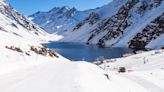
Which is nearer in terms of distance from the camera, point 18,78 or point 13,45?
point 18,78

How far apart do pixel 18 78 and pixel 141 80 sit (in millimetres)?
12763

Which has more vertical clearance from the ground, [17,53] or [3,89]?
[17,53]

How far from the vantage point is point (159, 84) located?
28.4 meters

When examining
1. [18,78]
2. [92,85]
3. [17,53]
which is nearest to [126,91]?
[92,85]

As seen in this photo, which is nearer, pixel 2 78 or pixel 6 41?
pixel 2 78

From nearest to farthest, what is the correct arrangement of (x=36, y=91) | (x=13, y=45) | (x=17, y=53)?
(x=36, y=91) → (x=17, y=53) → (x=13, y=45)

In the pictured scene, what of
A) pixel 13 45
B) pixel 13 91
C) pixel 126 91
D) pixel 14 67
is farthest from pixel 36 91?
pixel 13 45

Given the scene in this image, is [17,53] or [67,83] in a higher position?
[17,53]

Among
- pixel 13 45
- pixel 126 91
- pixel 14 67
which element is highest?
pixel 13 45

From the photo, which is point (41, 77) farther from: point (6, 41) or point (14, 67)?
point (6, 41)

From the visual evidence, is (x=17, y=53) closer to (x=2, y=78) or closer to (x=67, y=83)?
(x=2, y=78)

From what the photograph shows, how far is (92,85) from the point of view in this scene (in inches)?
731

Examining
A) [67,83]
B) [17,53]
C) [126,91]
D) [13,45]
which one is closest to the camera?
[67,83]

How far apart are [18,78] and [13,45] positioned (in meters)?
10.7
